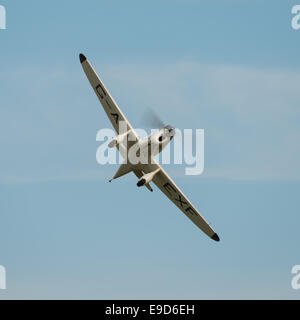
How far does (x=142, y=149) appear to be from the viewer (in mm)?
66125

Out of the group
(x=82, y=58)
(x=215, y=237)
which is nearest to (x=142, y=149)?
(x=82, y=58)

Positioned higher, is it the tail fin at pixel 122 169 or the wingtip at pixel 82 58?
the wingtip at pixel 82 58

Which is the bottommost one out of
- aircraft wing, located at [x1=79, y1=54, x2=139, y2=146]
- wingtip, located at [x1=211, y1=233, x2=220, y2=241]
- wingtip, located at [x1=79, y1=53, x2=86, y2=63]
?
wingtip, located at [x1=211, y1=233, x2=220, y2=241]

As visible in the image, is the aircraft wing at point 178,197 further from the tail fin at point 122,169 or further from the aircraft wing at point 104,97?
the aircraft wing at point 104,97

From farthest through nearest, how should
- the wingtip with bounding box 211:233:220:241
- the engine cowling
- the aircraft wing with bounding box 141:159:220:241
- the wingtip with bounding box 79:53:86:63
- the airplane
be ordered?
the wingtip with bounding box 211:233:220:241, the wingtip with bounding box 79:53:86:63, the aircraft wing with bounding box 141:159:220:241, the airplane, the engine cowling

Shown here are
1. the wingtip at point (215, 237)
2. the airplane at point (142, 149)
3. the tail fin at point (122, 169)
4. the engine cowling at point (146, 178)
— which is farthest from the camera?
the wingtip at point (215, 237)

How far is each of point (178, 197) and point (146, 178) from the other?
5.10 m

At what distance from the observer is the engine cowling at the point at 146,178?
65.7 m

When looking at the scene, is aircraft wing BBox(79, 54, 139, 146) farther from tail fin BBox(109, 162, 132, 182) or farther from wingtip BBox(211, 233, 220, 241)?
wingtip BBox(211, 233, 220, 241)

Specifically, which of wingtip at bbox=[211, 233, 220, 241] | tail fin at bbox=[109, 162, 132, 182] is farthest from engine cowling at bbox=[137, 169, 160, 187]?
wingtip at bbox=[211, 233, 220, 241]

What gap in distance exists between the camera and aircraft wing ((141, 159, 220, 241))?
6843 cm

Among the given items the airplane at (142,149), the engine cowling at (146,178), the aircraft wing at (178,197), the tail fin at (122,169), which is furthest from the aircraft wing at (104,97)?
the aircraft wing at (178,197)

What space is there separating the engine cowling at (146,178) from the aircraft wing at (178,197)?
0.34 metres

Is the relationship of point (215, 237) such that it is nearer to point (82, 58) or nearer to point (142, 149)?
point (142, 149)
